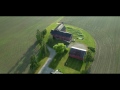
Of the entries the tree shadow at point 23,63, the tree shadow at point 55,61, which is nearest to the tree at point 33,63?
the tree shadow at point 23,63

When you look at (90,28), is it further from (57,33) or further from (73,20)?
(57,33)

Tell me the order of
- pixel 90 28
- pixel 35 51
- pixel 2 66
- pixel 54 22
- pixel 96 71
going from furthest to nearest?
pixel 54 22 → pixel 90 28 → pixel 35 51 → pixel 2 66 → pixel 96 71

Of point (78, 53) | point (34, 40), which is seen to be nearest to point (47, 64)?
point (78, 53)

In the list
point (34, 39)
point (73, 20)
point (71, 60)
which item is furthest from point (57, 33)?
point (73, 20)

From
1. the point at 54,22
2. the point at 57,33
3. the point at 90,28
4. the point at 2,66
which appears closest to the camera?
the point at 2,66

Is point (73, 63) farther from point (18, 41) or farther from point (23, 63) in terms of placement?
point (18, 41)

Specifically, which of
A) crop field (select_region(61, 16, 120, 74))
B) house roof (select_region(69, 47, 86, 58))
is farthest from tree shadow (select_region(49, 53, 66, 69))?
crop field (select_region(61, 16, 120, 74))

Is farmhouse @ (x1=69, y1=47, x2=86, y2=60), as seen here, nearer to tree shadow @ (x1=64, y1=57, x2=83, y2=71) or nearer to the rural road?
tree shadow @ (x1=64, y1=57, x2=83, y2=71)

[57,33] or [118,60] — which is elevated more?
[57,33]
